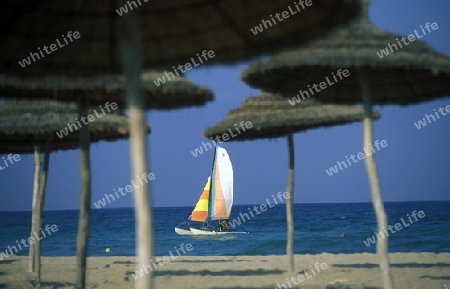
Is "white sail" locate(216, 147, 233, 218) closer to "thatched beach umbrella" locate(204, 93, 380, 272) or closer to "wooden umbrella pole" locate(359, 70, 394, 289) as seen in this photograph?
"thatched beach umbrella" locate(204, 93, 380, 272)

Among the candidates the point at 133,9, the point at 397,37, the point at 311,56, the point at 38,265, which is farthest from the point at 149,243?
the point at 38,265

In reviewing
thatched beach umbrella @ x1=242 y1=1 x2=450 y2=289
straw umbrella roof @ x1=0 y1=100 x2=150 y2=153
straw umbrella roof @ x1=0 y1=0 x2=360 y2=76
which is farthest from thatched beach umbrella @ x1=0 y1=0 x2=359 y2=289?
straw umbrella roof @ x1=0 y1=100 x2=150 y2=153

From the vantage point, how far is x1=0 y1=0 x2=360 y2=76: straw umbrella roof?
12.8ft

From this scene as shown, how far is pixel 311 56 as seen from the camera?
5.89 m

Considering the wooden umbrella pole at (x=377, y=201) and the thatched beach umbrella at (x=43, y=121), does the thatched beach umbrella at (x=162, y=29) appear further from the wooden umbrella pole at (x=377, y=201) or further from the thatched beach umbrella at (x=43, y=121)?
the thatched beach umbrella at (x=43, y=121)

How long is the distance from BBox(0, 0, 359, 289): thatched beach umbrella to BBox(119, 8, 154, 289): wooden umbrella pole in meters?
0.39

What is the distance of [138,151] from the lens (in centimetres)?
303

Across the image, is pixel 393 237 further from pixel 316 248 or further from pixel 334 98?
pixel 334 98

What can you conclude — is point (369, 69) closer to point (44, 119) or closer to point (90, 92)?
point (90, 92)

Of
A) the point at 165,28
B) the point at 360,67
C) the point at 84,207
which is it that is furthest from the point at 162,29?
the point at 84,207

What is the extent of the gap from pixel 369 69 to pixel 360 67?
2.06 feet

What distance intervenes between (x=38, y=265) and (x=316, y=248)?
23.5 m

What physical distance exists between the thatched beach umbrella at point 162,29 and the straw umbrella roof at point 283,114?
442 cm

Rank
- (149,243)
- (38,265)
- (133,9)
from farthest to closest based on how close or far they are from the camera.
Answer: (38,265)
(133,9)
(149,243)
